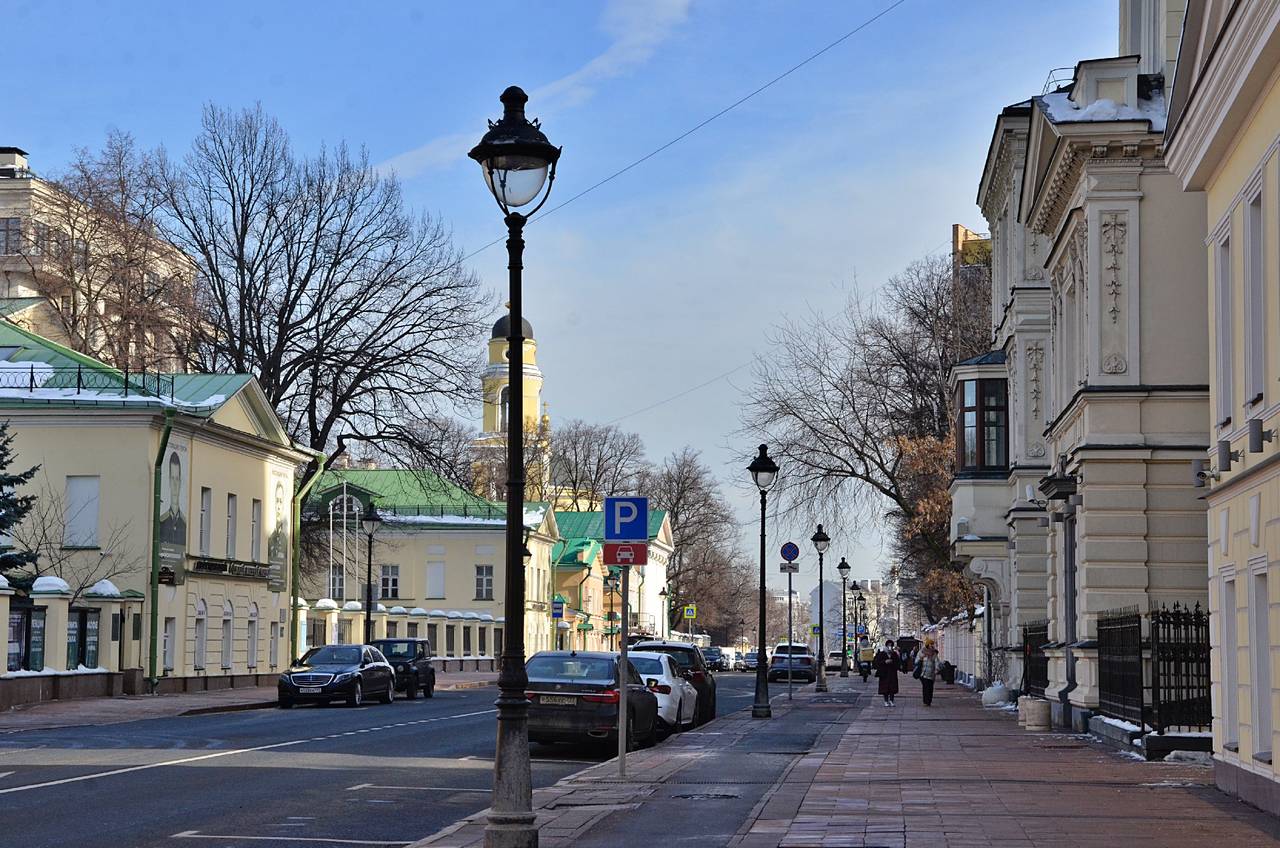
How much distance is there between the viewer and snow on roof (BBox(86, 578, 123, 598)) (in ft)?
136

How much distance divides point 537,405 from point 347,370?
68.4m

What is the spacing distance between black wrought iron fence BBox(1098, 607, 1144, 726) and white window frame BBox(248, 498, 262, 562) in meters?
32.9

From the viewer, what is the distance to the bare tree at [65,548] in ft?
146

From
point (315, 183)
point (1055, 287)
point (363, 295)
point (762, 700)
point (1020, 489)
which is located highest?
point (315, 183)

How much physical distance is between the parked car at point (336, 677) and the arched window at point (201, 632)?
27.6ft

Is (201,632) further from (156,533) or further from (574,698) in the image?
(574,698)

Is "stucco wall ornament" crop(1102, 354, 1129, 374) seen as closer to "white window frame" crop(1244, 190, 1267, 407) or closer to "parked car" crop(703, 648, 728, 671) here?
"white window frame" crop(1244, 190, 1267, 407)

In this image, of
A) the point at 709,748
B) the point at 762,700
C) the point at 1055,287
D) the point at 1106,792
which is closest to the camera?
the point at 1106,792

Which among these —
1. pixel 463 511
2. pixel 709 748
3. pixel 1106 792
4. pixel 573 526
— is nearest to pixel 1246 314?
pixel 1106 792

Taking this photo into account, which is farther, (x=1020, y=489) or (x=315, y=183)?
(x=315, y=183)

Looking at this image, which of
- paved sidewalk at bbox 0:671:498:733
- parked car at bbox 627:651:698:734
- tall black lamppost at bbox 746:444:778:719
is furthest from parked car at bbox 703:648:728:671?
parked car at bbox 627:651:698:734

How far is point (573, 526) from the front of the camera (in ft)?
385

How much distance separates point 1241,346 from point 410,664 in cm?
3310

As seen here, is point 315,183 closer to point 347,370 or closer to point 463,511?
point 347,370
